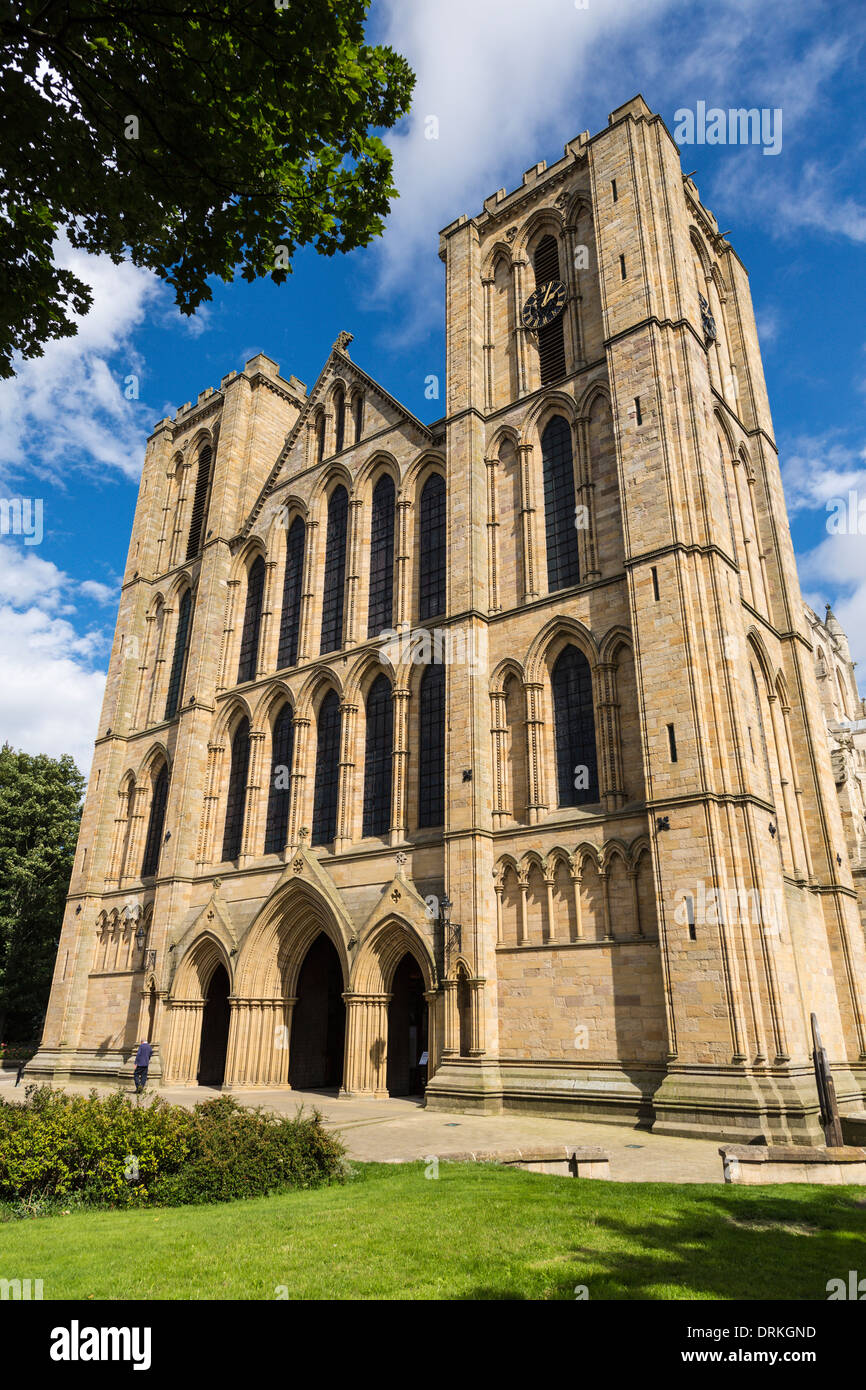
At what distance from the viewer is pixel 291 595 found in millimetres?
31672

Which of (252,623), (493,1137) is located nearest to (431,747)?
(493,1137)

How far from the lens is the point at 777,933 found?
57.5 ft

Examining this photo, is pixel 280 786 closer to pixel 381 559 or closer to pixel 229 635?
pixel 229 635

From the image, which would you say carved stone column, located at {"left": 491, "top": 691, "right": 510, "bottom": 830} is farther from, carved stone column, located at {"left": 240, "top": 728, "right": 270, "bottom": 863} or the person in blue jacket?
the person in blue jacket

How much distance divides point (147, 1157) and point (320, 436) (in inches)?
1066

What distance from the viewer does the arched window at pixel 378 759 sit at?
25.3 metres

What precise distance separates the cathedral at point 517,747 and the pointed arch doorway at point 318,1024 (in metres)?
0.10

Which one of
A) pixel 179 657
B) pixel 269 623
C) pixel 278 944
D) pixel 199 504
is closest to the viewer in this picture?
pixel 278 944

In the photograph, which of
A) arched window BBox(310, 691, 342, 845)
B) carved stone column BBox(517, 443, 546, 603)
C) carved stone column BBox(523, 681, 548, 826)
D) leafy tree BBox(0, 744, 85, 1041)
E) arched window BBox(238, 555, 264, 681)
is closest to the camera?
carved stone column BBox(523, 681, 548, 826)

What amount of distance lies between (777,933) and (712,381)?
54.8 ft

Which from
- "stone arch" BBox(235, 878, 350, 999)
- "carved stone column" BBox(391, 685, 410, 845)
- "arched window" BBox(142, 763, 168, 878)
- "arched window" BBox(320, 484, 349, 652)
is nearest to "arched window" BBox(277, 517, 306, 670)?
"arched window" BBox(320, 484, 349, 652)

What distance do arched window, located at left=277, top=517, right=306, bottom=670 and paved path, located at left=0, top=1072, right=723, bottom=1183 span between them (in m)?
14.7

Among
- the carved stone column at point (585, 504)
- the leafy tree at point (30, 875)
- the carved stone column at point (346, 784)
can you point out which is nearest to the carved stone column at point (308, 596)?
the carved stone column at point (346, 784)

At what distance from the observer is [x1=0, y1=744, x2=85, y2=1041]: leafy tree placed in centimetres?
3978
